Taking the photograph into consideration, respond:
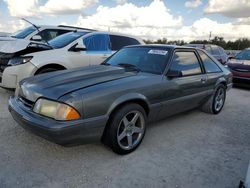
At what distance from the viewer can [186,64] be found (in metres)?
4.30

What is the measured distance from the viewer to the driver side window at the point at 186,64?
13.1 feet

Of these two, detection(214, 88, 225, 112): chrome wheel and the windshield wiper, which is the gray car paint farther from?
detection(214, 88, 225, 112): chrome wheel

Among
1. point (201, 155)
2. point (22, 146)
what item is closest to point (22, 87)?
point (22, 146)

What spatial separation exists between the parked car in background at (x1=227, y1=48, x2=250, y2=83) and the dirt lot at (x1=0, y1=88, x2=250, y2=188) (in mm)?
4928

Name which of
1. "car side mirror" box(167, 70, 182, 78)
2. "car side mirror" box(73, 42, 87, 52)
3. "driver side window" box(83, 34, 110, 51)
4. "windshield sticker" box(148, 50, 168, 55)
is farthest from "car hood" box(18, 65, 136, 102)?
"driver side window" box(83, 34, 110, 51)

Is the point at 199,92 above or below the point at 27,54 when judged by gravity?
below

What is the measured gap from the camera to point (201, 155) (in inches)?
134

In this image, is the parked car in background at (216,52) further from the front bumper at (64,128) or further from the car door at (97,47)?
the front bumper at (64,128)

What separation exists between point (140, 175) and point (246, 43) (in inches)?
2338

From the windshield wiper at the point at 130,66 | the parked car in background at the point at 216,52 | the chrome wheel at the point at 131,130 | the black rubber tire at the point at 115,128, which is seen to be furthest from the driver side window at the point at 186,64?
the parked car in background at the point at 216,52

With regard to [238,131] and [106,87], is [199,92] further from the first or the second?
[106,87]

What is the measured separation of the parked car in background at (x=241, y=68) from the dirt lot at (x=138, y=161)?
493 centimetres

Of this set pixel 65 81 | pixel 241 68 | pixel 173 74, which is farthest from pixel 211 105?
pixel 241 68

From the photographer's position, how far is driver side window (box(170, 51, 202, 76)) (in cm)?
401
